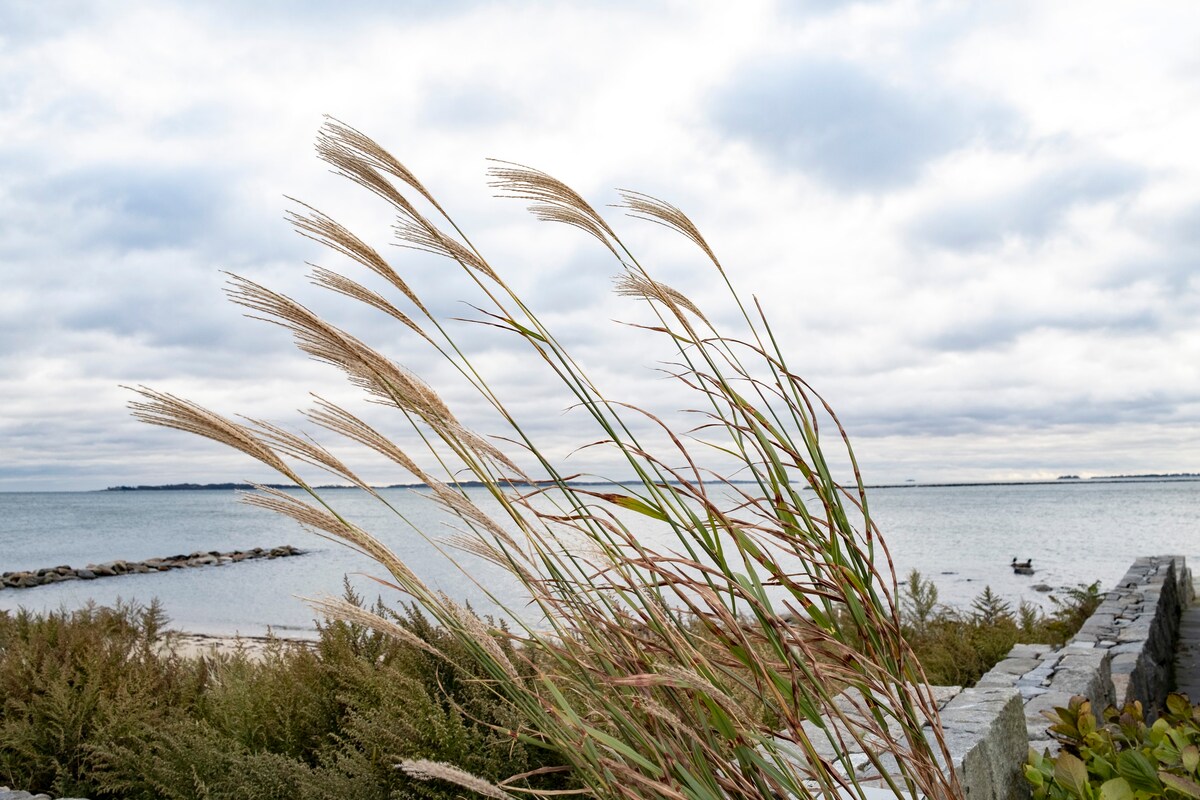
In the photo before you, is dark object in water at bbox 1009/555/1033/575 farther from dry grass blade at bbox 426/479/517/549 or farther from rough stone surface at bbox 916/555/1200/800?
dry grass blade at bbox 426/479/517/549

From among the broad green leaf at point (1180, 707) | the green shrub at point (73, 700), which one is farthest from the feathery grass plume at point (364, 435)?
the green shrub at point (73, 700)

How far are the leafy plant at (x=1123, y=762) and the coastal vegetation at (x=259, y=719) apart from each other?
0.90m

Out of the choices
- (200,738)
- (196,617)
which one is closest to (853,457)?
(200,738)

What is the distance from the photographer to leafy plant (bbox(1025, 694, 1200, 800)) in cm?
217

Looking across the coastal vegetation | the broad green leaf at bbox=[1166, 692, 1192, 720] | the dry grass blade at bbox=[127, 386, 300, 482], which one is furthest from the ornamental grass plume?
the broad green leaf at bbox=[1166, 692, 1192, 720]

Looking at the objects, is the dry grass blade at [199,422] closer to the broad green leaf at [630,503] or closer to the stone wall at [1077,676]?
the broad green leaf at [630,503]

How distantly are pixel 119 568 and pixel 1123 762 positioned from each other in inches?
1088

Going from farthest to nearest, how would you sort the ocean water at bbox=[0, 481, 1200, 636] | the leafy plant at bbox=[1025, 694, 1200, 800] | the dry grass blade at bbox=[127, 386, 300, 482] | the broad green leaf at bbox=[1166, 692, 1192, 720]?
the ocean water at bbox=[0, 481, 1200, 636] → the broad green leaf at bbox=[1166, 692, 1192, 720] → the leafy plant at bbox=[1025, 694, 1200, 800] → the dry grass blade at bbox=[127, 386, 300, 482]

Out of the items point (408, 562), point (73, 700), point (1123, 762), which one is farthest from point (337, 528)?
point (408, 562)

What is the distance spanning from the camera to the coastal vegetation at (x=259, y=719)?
9.45 feet

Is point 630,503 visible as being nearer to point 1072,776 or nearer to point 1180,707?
point 1072,776

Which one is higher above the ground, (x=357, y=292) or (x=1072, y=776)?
(x=357, y=292)

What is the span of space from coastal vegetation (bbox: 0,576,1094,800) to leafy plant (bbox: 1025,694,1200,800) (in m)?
0.90

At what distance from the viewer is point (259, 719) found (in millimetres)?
3887
